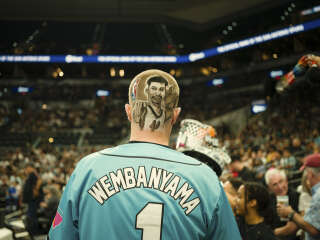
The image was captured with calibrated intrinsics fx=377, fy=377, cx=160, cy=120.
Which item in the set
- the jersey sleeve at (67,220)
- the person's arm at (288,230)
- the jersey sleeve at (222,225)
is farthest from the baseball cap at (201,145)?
the jersey sleeve at (67,220)

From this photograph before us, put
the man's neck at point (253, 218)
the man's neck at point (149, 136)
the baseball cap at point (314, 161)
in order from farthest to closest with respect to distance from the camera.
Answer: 1. the baseball cap at point (314, 161)
2. the man's neck at point (253, 218)
3. the man's neck at point (149, 136)

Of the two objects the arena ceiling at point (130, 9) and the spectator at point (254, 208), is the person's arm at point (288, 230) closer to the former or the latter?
the spectator at point (254, 208)

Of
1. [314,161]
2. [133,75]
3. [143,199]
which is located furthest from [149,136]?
[133,75]

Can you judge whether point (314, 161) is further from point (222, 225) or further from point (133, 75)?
point (133, 75)

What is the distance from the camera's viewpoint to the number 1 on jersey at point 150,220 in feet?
3.95

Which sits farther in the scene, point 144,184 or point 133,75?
point 133,75

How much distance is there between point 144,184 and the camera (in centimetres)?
125

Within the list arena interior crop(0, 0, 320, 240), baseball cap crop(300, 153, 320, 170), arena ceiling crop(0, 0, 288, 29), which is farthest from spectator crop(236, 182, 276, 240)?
arena ceiling crop(0, 0, 288, 29)

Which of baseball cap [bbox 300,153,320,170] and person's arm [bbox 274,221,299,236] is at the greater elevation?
baseball cap [bbox 300,153,320,170]

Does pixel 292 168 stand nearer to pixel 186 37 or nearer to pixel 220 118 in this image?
pixel 220 118

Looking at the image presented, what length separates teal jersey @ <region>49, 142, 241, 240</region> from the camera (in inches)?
47.9

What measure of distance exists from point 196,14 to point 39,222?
603 inches

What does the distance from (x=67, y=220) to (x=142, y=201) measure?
0.88 ft

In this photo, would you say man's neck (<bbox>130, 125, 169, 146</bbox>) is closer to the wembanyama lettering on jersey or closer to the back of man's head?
the back of man's head
